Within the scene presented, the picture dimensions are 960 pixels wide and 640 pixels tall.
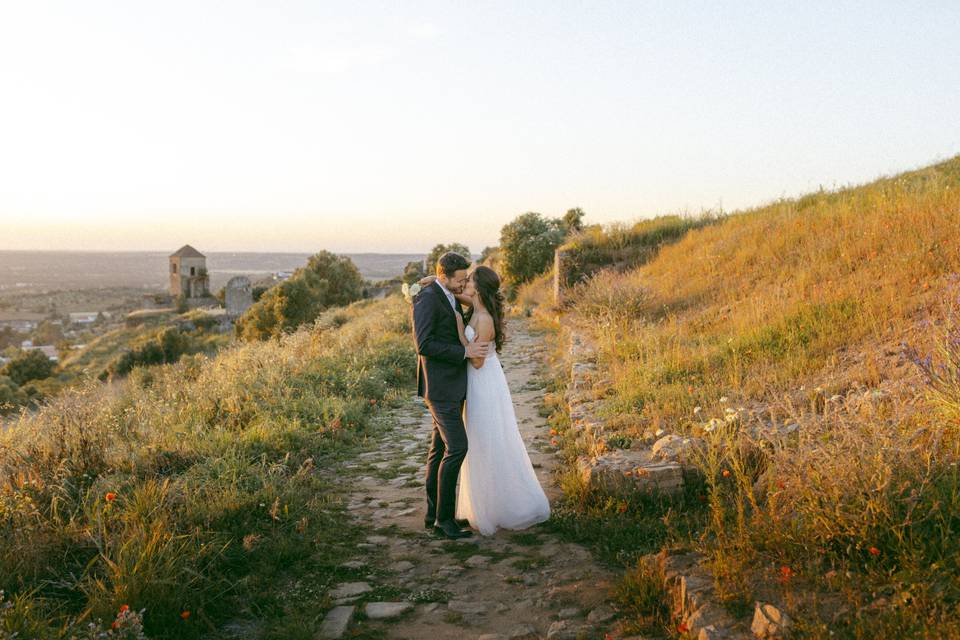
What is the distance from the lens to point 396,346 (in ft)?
38.7

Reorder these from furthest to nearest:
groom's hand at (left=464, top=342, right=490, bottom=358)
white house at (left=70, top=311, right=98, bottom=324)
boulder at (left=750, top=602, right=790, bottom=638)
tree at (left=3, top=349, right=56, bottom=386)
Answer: white house at (left=70, top=311, right=98, bottom=324) → tree at (left=3, top=349, right=56, bottom=386) → groom's hand at (left=464, top=342, right=490, bottom=358) → boulder at (left=750, top=602, right=790, bottom=638)

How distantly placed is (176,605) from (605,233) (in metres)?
15.8

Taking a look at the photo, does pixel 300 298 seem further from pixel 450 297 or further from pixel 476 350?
pixel 476 350

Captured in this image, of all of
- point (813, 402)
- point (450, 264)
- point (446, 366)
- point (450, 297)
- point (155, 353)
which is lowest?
point (155, 353)

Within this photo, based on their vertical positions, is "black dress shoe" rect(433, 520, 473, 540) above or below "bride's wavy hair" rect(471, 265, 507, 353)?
below

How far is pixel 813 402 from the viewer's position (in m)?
3.70

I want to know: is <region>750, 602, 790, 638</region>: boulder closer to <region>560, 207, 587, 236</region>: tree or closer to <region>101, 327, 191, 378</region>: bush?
<region>560, 207, 587, 236</region>: tree

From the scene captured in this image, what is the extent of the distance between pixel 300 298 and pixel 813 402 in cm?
3291

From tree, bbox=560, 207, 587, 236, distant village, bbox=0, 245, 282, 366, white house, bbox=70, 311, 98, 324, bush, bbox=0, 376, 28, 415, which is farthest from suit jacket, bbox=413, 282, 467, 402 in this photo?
white house, bbox=70, 311, 98, 324

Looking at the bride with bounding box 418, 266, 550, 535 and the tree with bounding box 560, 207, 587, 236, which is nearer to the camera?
the bride with bounding box 418, 266, 550, 535

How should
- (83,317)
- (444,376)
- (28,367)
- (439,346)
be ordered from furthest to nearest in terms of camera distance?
(83,317)
(28,367)
(444,376)
(439,346)

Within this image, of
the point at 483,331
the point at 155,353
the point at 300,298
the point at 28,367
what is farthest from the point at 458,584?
the point at 28,367

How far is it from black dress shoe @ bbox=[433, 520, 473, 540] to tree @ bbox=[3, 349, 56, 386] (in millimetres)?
38965

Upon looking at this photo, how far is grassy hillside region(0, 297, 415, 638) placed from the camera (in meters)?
3.24
